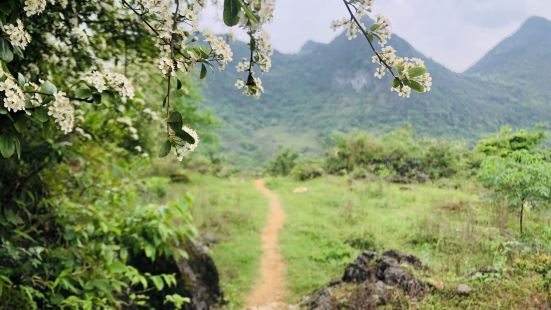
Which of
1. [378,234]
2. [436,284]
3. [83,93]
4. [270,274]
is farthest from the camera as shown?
[378,234]

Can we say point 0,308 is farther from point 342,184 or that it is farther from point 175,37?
point 342,184

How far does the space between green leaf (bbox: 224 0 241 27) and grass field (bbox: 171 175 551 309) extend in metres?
4.50

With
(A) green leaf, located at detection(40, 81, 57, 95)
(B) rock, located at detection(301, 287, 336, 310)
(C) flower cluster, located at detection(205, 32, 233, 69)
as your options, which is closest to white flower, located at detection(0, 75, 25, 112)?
(A) green leaf, located at detection(40, 81, 57, 95)

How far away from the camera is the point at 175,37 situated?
1904 millimetres

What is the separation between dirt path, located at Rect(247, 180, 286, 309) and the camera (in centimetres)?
818

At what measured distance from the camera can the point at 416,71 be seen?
189cm

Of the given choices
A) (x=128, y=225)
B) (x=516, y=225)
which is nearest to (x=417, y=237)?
(x=516, y=225)

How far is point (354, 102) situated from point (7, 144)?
10973cm

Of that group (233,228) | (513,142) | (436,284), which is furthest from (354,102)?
(436,284)

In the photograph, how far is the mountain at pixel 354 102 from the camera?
224 feet

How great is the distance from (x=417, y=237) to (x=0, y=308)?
330 inches

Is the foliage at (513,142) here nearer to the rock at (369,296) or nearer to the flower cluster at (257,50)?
the rock at (369,296)

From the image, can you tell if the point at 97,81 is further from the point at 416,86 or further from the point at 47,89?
the point at 416,86

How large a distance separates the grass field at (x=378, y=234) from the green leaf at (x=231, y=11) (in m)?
4.50
